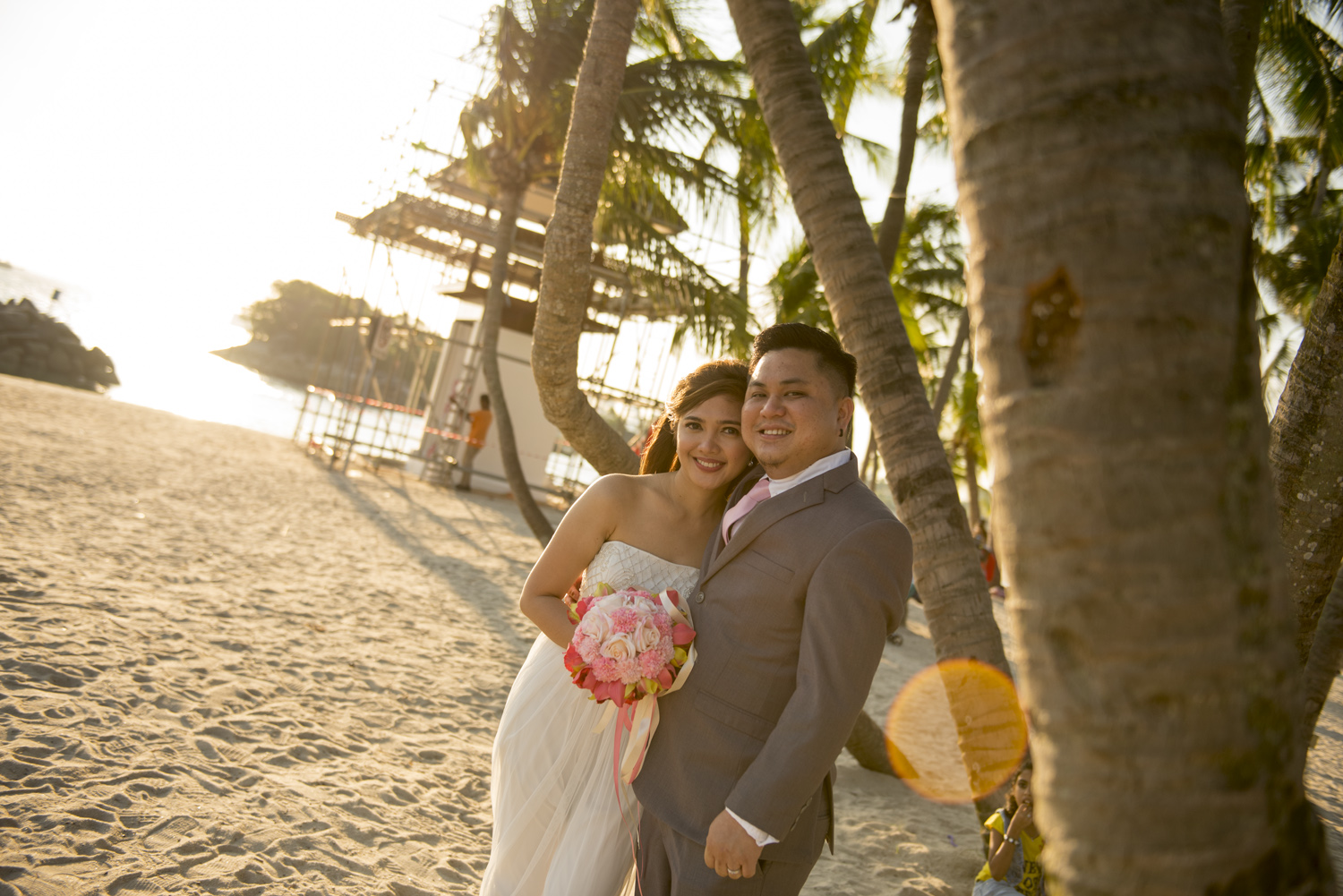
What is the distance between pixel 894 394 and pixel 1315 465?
167 centimetres

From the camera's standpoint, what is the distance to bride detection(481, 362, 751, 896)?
2920mm

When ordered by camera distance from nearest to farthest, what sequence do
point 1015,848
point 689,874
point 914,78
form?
1. point 689,874
2. point 1015,848
3. point 914,78

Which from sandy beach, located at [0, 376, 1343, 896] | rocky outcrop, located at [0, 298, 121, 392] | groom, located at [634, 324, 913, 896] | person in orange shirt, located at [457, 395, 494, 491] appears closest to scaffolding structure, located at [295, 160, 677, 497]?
person in orange shirt, located at [457, 395, 494, 491]

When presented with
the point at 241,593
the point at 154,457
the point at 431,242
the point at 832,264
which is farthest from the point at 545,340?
the point at 431,242

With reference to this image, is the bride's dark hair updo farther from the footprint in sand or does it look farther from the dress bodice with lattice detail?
the footprint in sand

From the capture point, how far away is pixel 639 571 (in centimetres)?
306

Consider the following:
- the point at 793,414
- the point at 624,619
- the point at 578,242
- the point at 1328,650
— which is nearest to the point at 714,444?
the point at 793,414

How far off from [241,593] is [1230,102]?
8.49 m

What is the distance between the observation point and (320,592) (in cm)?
863

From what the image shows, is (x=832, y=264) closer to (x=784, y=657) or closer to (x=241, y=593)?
(x=784, y=657)

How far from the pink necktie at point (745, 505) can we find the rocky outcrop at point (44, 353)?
123 feet

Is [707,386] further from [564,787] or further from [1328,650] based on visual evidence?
[1328,650]

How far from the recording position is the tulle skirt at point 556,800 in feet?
9.19

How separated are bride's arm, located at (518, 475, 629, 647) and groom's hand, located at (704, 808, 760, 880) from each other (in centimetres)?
102
